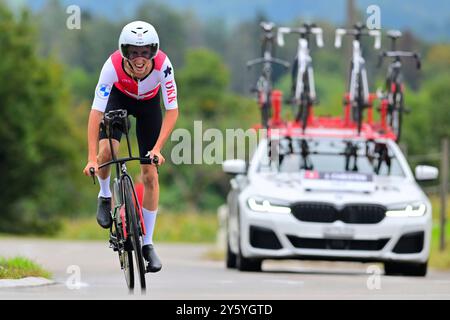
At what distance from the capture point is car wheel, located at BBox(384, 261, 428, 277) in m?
17.0

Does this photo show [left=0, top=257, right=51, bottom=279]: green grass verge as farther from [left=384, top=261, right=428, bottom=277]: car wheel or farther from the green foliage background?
the green foliage background

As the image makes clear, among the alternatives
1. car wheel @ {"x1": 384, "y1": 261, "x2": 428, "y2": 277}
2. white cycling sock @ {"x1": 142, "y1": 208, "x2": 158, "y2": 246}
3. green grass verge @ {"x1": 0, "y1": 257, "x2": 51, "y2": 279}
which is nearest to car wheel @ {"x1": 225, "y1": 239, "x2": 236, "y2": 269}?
car wheel @ {"x1": 384, "y1": 261, "x2": 428, "y2": 277}

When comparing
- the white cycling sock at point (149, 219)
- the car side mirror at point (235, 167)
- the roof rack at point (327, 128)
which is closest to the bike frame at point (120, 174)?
the white cycling sock at point (149, 219)

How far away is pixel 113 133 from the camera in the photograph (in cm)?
1216

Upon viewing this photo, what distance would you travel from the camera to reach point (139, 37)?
459 inches

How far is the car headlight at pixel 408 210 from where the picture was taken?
16688 mm

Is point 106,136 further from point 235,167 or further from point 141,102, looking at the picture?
point 235,167

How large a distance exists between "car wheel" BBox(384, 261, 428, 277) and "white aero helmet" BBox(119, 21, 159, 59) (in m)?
6.14

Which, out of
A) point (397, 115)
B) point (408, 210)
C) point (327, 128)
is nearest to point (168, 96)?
point (408, 210)

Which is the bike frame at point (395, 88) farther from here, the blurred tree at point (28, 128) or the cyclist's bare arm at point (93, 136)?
the blurred tree at point (28, 128)

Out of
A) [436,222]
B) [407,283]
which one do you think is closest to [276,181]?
[407,283]

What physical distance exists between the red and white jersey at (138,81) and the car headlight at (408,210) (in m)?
5.11

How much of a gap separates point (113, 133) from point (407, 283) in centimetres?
414
